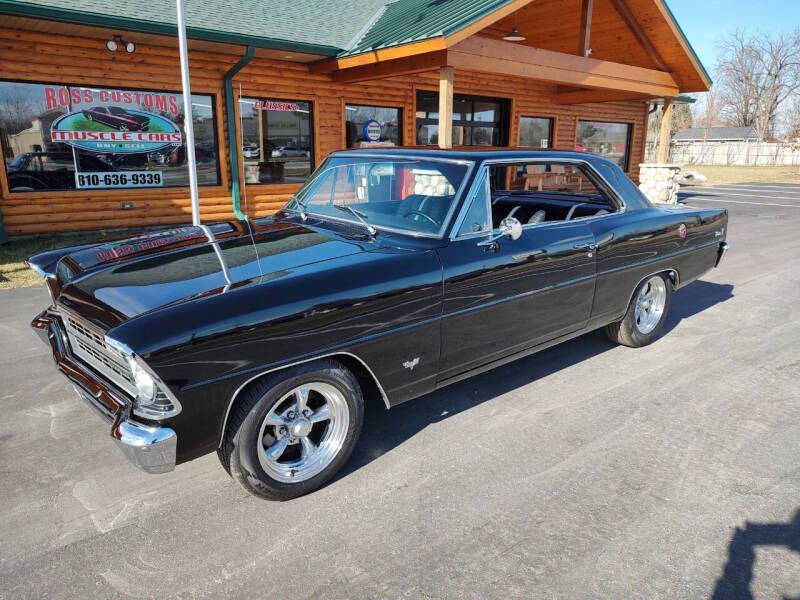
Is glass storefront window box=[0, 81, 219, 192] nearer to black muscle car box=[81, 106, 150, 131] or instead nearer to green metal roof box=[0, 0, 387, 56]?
black muscle car box=[81, 106, 150, 131]

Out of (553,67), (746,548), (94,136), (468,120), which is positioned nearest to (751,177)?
(468,120)

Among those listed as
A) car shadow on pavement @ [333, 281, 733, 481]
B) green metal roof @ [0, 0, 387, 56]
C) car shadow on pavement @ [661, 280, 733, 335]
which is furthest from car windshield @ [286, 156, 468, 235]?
green metal roof @ [0, 0, 387, 56]

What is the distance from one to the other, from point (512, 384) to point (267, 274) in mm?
2160

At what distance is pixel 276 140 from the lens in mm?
11172

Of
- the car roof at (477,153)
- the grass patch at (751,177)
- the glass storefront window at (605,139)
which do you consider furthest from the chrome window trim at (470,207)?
the grass patch at (751,177)

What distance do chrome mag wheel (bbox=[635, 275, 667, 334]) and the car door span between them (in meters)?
1.12

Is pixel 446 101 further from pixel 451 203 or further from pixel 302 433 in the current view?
pixel 302 433

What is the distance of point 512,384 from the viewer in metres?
4.12

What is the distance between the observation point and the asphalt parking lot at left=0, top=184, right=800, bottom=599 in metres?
2.27

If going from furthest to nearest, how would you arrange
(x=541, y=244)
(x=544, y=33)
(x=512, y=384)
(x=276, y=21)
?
(x=544, y=33), (x=276, y=21), (x=512, y=384), (x=541, y=244)

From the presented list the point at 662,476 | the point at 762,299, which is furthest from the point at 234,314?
the point at 762,299

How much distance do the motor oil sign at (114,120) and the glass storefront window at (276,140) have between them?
1.34 m

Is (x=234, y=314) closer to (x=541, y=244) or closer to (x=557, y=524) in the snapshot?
(x=557, y=524)

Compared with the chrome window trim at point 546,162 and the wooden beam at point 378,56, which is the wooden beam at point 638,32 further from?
the chrome window trim at point 546,162
